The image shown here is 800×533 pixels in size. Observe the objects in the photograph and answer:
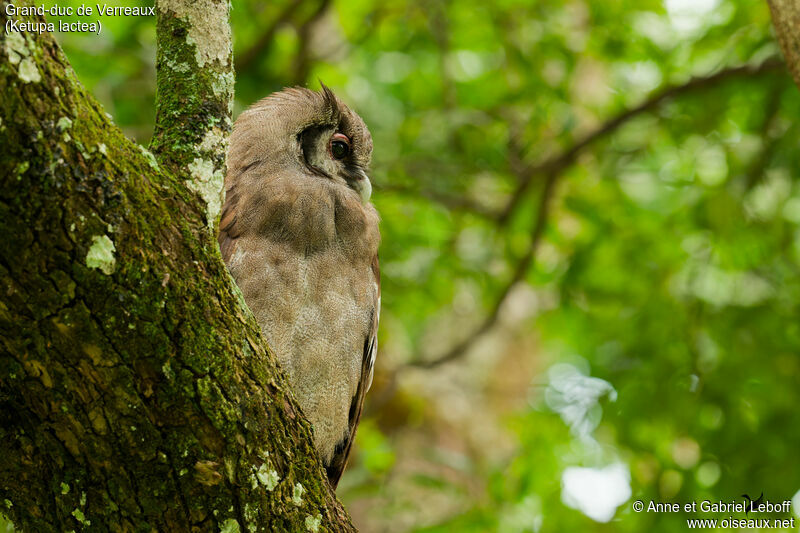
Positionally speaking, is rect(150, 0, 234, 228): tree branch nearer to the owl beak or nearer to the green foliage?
the owl beak

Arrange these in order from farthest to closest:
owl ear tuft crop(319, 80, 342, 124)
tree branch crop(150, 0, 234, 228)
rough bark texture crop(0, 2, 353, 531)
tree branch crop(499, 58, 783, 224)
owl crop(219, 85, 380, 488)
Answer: tree branch crop(499, 58, 783, 224) → owl ear tuft crop(319, 80, 342, 124) → owl crop(219, 85, 380, 488) → tree branch crop(150, 0, 234, 228) → rough bark texture crop(0, 2, 353, 531)

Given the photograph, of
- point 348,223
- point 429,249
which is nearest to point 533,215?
point 429,249

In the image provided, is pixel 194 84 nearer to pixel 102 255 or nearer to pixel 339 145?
pixel 102 255

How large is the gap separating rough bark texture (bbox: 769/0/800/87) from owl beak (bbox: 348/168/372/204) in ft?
6.70

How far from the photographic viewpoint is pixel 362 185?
4289mm

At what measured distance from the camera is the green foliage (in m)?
5.79

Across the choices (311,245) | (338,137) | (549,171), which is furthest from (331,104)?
(549,171)

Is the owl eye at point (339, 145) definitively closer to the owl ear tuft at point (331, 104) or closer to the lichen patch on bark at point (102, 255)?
the owl ear tuft at point (331, 104)

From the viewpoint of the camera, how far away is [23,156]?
70.0 inches

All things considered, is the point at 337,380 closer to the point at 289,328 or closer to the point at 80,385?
the point at 289,328

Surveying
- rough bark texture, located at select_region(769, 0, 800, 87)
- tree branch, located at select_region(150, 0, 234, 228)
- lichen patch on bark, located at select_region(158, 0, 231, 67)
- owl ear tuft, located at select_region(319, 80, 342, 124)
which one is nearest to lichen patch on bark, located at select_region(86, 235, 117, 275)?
tree branch, located at select_region(150, 0, 234, 228)

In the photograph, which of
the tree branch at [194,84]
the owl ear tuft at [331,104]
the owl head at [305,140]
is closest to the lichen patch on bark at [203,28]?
the tree branch at [194,84]

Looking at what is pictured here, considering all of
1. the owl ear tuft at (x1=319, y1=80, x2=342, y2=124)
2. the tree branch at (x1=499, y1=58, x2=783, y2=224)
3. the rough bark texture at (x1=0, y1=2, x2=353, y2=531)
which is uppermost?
the tree branch at (x1=499, y1=58, x2=783, y2=224)

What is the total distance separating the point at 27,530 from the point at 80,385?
70 centimetres
